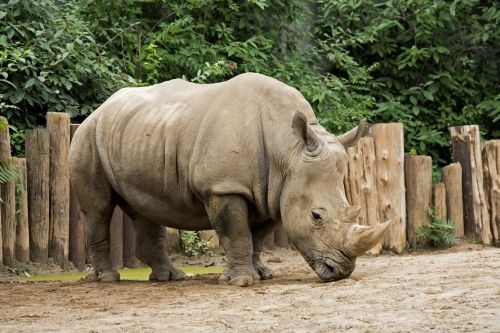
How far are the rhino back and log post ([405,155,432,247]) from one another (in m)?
3.30

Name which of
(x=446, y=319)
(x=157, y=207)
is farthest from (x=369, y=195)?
(x=446, y=319)

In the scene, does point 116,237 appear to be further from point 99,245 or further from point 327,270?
point 327,270

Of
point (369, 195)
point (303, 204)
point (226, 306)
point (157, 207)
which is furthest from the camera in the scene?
point (369, 195)

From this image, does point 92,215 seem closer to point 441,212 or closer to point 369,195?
point 369,195

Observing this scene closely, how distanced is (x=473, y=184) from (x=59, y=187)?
4471 millimetres

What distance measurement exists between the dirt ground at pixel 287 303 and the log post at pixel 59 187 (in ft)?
4.90

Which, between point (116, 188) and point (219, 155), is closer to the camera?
point (219, 155)

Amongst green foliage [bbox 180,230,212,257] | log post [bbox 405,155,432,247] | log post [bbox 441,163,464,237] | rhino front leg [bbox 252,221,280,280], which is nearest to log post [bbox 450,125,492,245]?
log post [bbox 441,163,464,237]

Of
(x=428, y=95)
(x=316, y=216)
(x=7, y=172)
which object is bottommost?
(x=316, y=216)

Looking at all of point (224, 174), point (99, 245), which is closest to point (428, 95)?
point (99, 245)

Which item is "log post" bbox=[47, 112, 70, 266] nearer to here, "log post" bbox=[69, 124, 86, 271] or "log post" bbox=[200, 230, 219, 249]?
"log post" bbox=[69, 124, 86, 271]

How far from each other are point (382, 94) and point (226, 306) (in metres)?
8.28

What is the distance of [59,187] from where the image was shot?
1042 centimetres

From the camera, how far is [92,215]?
916 cm
